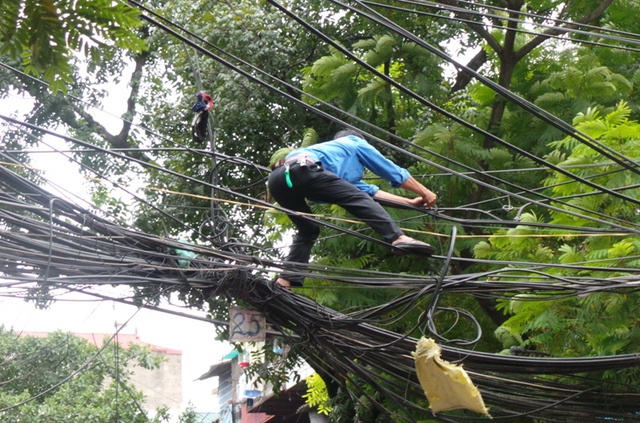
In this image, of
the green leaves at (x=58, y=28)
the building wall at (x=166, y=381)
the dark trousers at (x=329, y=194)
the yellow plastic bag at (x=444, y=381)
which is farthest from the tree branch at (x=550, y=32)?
the building wall at (x=166, y=381)

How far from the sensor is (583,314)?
623cm

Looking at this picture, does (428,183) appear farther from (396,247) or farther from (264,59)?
(396,247)

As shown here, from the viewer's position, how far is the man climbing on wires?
547 centimetres

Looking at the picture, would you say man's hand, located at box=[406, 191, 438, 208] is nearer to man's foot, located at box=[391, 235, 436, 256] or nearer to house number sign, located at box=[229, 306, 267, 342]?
man's foot, located at box=[391, 235, 436, 256]

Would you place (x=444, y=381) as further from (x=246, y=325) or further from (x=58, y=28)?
(x=58, y=28)

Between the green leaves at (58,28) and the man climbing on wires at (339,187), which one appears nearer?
the green leaves at (58,28)

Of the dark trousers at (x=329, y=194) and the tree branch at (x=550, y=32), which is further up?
the tree branch at (x=550, y=32)

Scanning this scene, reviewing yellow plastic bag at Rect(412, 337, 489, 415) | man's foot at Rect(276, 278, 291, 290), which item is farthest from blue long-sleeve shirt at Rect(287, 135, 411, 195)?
yellow plastic bag at Rect(412, 337, 489, 415)

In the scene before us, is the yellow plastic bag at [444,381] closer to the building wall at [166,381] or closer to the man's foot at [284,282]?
the man's foot at [284,282]

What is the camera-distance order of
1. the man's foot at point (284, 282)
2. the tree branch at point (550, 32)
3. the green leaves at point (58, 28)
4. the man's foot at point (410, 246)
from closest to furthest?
the green leaves at point (58, 28), the man's foot at point (410, 246), the man's foot at point (284, 282), the tree branch at point (550, 32)

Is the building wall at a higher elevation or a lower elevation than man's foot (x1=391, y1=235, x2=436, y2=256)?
higher

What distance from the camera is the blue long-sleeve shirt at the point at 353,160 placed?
18.9 feet

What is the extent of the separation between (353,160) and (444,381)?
5.72ft

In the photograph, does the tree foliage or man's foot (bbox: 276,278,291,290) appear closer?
man's foot (bbox: 276,278,291,290)
